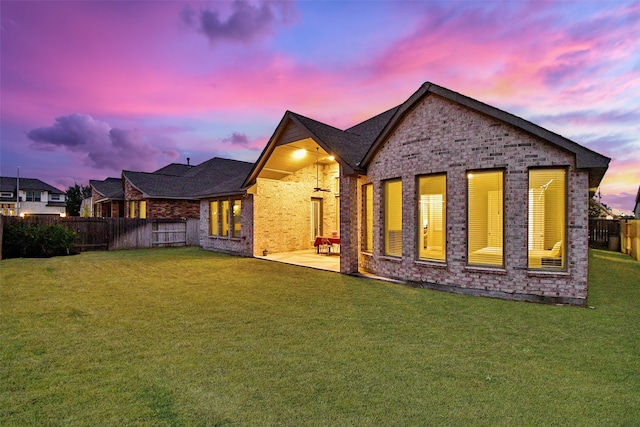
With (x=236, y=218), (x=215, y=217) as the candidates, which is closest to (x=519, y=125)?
(x=236, y=218)

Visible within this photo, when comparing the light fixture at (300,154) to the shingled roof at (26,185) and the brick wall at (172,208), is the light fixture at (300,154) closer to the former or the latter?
the brick wall at (172,208)

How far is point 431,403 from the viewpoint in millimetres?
3025

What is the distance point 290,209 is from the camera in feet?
51.2

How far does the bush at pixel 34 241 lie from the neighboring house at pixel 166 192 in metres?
6.67

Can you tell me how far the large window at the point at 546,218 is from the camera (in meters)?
6.90

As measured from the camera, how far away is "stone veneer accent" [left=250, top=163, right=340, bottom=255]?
1456 cm

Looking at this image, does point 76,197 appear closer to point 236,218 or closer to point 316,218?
point 236,218

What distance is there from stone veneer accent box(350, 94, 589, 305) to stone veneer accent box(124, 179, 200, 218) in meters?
18.1

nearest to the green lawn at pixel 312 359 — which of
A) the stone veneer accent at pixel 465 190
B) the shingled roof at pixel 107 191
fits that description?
the stone veneer accent at pixel 465 190

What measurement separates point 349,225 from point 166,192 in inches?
683

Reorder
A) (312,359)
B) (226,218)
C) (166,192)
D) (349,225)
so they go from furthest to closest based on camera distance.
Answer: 1. (166,192)
2. (226,218)
3. (349,225)
4. (312,359)

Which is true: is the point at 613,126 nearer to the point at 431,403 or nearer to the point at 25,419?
the point at 431,403

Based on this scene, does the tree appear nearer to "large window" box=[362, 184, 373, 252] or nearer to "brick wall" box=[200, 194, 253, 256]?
"brick wall" box=[200, 194, 253, 256]

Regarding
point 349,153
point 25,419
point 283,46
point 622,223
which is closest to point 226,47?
point 283,46
